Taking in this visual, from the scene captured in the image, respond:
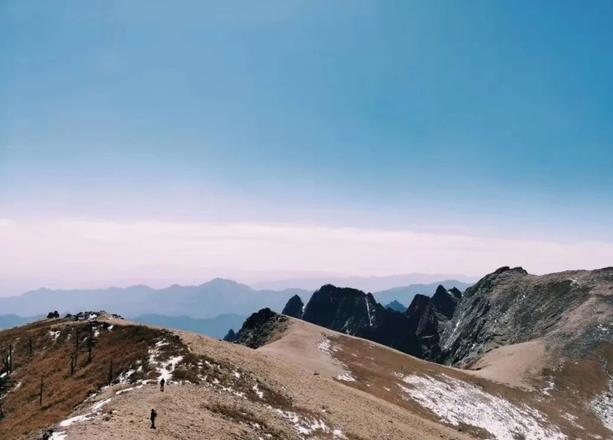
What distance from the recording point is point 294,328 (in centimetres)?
10962

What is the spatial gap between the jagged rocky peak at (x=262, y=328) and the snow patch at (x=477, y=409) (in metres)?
41.9

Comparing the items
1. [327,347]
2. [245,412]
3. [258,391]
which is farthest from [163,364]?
[327,347]

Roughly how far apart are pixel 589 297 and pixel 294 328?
10453 centimetres

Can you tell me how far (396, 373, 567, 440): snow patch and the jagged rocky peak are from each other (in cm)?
4192

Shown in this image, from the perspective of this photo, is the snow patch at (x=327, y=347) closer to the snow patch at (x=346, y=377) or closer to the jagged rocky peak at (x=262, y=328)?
the snow patch at (x=346, y=377)

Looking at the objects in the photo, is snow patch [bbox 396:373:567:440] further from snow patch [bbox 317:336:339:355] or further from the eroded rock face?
the eroded rock face

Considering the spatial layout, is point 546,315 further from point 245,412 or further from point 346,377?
point 245,412

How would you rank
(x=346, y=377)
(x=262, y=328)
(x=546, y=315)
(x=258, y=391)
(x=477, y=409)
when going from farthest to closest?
(x=546, y=315), (x=262, y=328), (x=477, y=409), (x=346, y=377), (x=258, y=391)

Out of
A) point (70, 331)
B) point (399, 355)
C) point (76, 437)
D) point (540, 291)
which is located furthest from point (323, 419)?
point (540, 291)

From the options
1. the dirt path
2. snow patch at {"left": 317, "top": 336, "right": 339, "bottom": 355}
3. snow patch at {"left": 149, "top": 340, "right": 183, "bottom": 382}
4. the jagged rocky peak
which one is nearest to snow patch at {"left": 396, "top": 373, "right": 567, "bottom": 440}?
the dirt path

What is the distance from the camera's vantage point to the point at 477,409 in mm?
74438

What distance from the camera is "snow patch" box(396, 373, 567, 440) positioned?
69.1 meters

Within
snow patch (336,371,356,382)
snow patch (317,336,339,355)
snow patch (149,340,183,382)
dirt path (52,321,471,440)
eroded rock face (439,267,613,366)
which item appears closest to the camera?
dirt path (52,321,471,440)

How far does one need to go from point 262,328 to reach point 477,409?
6132 centimetres
